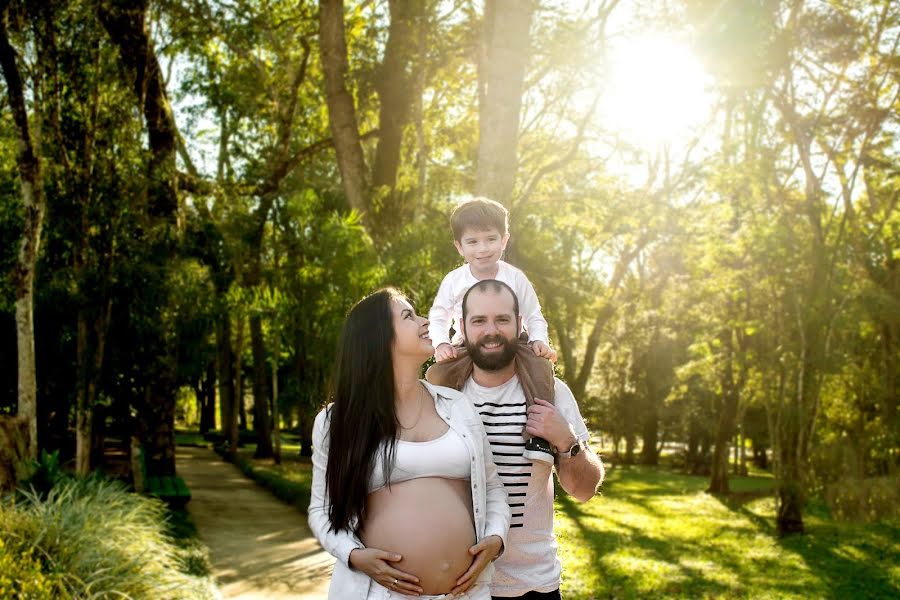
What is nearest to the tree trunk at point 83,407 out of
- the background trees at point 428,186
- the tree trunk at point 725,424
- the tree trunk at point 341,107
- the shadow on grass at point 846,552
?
the background trees at point 428,186

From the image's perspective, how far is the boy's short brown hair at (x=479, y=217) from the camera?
3.55 metres

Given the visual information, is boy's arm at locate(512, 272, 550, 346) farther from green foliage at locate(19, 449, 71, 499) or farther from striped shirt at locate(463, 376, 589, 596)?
green foliage at locate(19, 449, 71, 499)

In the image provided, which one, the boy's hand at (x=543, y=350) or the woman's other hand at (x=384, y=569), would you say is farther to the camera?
the boy's hand at (x=543, y=350)

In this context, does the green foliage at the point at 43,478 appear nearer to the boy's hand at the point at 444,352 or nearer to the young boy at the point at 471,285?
the young boy at the point at 471,285

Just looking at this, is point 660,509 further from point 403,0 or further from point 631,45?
point 403,0

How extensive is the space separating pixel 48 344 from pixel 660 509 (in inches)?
619

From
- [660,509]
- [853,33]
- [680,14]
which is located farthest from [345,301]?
[660,509]

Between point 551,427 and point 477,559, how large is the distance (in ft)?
1.68

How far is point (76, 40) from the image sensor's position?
11.5m

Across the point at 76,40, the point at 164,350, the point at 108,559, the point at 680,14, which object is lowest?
the point at 108,559

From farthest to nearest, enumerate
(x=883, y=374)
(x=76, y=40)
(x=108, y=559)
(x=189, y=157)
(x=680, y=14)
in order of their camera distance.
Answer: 1. (x=189, y=157)
2. (x=883, y=374)
3. (x=680, y=14)
4. (x=76, y=40)
5. (x=108, y=559)

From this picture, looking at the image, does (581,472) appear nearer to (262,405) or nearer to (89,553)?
(89,553)

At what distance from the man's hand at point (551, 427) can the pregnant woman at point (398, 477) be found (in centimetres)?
18

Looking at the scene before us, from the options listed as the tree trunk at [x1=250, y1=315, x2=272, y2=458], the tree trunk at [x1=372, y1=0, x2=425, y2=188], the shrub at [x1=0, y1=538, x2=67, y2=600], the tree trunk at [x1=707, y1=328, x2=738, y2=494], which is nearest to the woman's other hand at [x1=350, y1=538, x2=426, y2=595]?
the shrub at [x1=0, y1=538, x2=67, y2=600]
